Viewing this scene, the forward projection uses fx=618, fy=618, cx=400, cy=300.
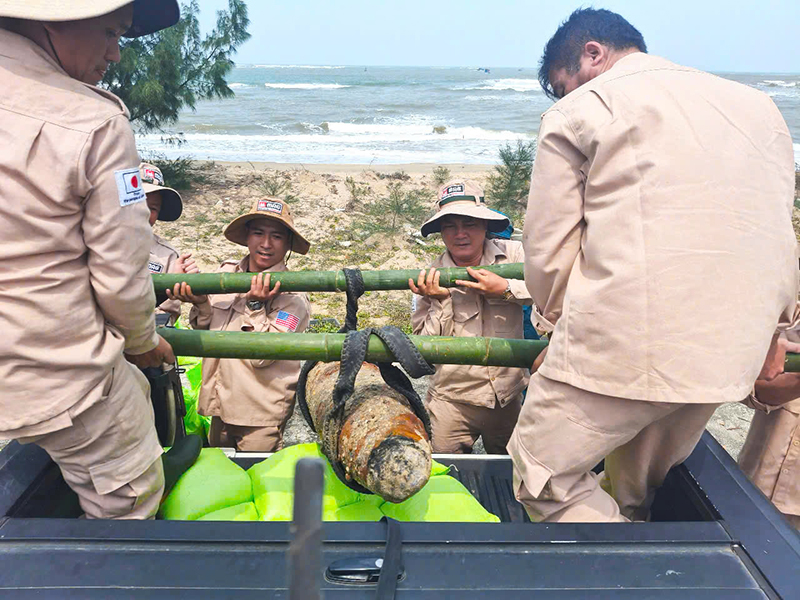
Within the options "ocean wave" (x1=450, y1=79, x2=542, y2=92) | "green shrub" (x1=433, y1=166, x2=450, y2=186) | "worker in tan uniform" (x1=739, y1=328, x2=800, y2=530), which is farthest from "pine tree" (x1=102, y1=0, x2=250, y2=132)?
"ocean wave" (x1=450, y1=79, x2=542, y2=92)

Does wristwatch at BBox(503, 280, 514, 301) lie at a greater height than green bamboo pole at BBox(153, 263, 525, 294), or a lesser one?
lesser

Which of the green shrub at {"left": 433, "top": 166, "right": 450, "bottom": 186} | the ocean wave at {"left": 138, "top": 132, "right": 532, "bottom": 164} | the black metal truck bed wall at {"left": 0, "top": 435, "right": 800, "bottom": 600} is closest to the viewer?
the black metal truck bed wall at {"left": 0, "top": 435, "right": 800, "bottom": 600}

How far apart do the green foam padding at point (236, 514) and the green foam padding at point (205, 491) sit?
0.8 inches

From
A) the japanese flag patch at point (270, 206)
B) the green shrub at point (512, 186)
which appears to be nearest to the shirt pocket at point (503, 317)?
the japanese flag patch at point (270, 206)

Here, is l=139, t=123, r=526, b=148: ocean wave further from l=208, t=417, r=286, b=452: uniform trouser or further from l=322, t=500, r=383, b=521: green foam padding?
l=322, t=500, r=383, b=521: green foam padding

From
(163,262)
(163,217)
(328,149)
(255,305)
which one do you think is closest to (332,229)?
(163,217)

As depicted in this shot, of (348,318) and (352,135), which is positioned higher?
(348,318)

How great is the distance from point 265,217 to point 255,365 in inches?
29.8

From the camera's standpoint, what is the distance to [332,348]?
183 centimetres

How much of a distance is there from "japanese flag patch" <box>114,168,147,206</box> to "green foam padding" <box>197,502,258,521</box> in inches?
38.5

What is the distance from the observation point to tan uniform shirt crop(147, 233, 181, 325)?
3.32 m

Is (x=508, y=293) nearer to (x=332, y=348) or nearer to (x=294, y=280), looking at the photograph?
(x=294, y=280)

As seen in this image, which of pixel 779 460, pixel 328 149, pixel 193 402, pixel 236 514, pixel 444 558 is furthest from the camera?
pixel 328 149

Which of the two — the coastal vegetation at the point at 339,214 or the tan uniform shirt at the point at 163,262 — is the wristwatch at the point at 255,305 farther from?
the coastal vegetation at the point at 339,214
